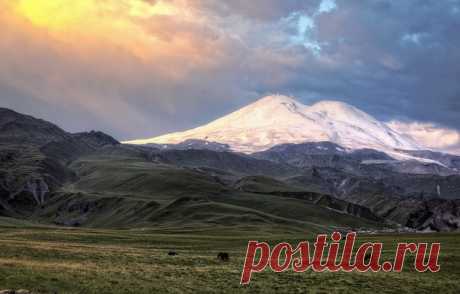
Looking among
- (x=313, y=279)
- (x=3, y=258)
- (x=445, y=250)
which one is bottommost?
(x=3, y=258)

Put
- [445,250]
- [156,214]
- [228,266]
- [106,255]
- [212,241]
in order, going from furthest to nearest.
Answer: [156,214] < [212,241] < [445,250] < [106,255] < [228,266]

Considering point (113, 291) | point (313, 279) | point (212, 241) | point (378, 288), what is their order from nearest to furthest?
point (113, 291) < point (378, 288) < point (313, 279) < point (212, 241)

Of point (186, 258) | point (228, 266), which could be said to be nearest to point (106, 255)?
point (186, 258)

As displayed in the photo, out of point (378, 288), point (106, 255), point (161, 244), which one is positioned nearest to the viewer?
point (378, 288)

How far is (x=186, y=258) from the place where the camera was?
194ft

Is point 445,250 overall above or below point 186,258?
above

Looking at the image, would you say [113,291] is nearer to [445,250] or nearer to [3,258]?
[3,258]

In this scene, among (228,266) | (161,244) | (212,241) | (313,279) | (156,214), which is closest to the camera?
(313,279)

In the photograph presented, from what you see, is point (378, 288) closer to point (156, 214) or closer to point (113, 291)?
point (113, 291)

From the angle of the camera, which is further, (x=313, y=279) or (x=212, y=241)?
(x=212, y=241)

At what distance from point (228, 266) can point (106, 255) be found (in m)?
13.4

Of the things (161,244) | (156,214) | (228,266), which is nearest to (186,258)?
(228,266)

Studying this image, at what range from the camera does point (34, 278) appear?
3888cm

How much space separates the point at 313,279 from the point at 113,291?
17.5m
